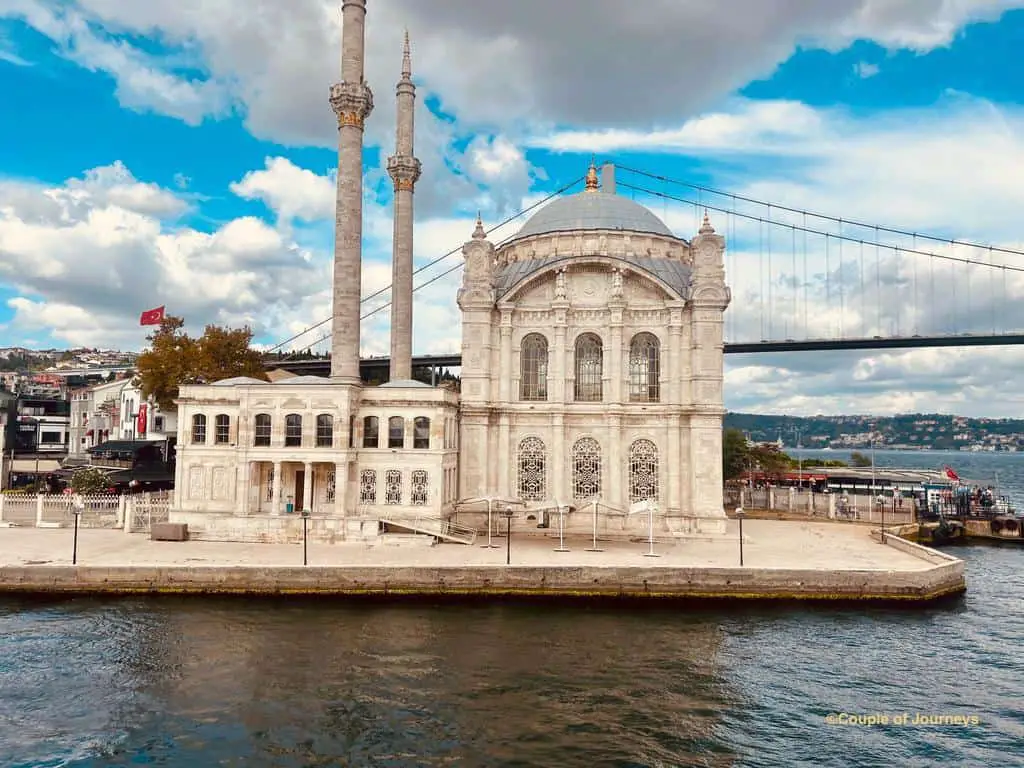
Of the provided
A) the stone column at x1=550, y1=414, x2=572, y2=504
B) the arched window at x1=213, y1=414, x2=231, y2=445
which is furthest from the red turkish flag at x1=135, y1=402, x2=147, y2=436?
the stone column at x1=550, y1=414, x2=572, y2=504

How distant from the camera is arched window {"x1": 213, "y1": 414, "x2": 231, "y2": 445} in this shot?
37.2m

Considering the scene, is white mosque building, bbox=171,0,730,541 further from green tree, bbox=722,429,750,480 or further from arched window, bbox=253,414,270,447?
green tree, bbox=722,429,750,480

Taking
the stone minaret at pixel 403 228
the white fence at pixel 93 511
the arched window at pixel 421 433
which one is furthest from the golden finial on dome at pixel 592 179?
the white fence at pixel 93 511

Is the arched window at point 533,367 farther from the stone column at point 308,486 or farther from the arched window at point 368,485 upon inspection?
the stone column at point 308,486

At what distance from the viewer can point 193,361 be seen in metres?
51.6

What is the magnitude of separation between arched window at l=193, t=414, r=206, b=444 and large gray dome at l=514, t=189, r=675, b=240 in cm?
2055

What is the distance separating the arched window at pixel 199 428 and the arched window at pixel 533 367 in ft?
54.3

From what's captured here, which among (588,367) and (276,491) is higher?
(588,367)

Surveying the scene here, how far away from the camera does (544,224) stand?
4453cm

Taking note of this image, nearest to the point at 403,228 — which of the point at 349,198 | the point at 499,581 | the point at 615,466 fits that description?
the point at 349,198

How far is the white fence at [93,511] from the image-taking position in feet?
127

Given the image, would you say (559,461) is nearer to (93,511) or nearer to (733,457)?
(93,511)

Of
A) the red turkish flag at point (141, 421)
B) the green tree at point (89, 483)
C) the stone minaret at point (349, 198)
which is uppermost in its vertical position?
the stone minaret at point (349, 198)

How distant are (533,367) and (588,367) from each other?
3.06m
